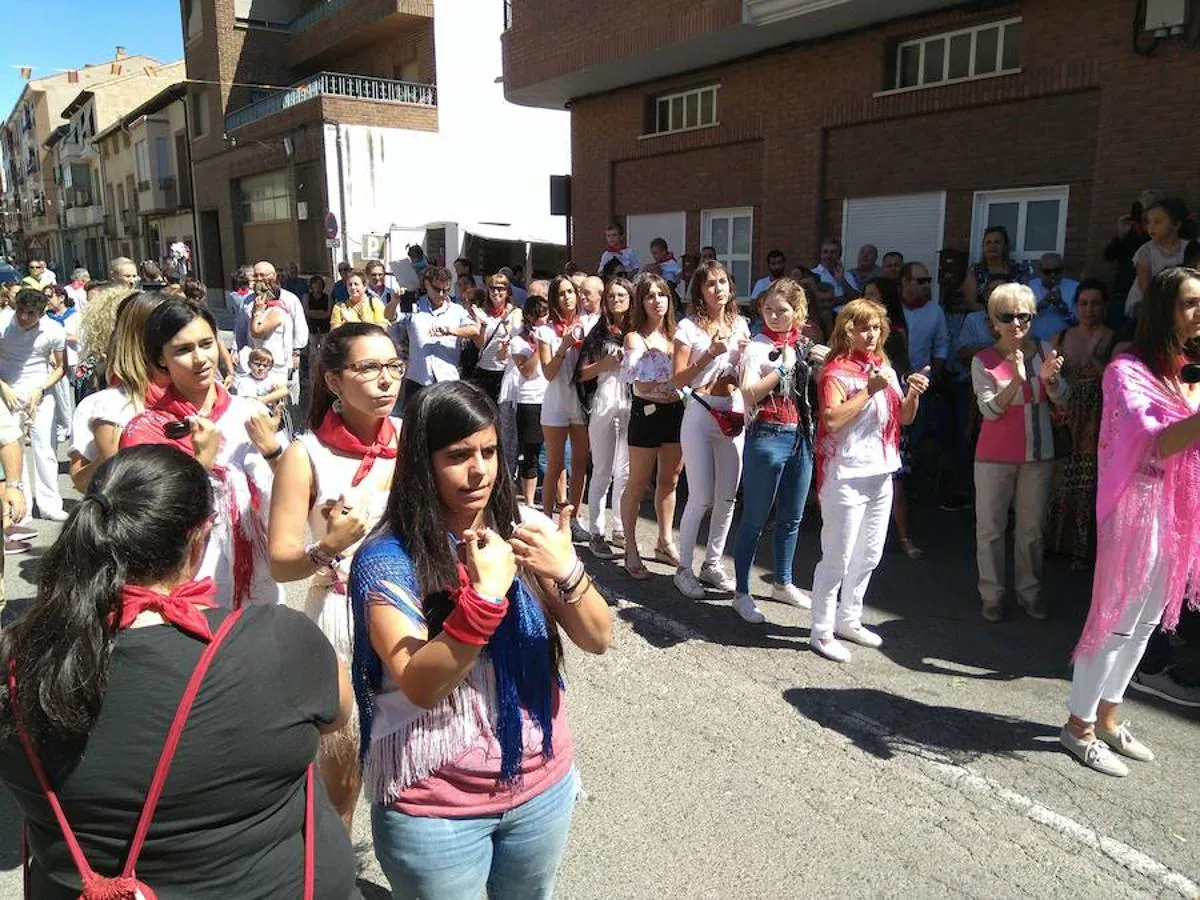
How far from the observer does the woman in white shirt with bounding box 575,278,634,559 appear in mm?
5816

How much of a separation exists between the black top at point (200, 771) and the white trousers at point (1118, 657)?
2.97m

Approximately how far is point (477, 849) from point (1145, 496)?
272cm

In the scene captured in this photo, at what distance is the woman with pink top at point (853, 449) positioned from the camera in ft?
14.0

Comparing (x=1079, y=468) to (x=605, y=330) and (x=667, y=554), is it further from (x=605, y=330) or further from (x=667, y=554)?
(x=605, y=330)

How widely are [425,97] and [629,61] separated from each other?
1293 centimetres

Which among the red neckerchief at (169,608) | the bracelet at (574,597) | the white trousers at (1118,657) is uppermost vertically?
the red neckerchief at (169,608)

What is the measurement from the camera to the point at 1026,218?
9273 millimetres

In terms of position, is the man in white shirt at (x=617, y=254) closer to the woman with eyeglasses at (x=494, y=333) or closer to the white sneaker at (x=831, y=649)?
the woman with eyeglasses at (x=494, y=333)

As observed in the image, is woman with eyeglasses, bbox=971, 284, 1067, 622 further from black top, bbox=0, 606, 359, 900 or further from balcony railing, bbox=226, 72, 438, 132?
balcony railing, bbox=226, 72, 438, 132

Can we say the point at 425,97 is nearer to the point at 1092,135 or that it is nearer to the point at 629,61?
the point at 629,61

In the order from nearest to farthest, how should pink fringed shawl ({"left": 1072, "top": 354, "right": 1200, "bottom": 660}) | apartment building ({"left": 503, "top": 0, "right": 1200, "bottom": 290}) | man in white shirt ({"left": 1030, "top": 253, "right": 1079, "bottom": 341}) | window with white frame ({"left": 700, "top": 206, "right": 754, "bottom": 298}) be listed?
pink fringed shawl ({"left": 1072, "top": 354, "right": 1200, "bottom": 660}) → man in white shirt ({"left": 1030, "top": 253, "right": 1079, "bottom": 341}) → apartment building ({"left": 503, "top": 0, "right": 1200, "bottom": 290}) → window with white frame ({"left": 700, "top": 206, "right": 754, "bottom": 298})

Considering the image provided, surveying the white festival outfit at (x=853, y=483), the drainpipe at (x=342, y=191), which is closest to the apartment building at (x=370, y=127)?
the drainpipe at (x=342, y=191)

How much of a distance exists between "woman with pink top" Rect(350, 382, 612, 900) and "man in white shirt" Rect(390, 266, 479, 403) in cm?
596

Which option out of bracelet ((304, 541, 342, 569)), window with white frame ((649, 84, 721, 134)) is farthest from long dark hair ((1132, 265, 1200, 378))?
window with white frame ((649, 84, 721, 134))
